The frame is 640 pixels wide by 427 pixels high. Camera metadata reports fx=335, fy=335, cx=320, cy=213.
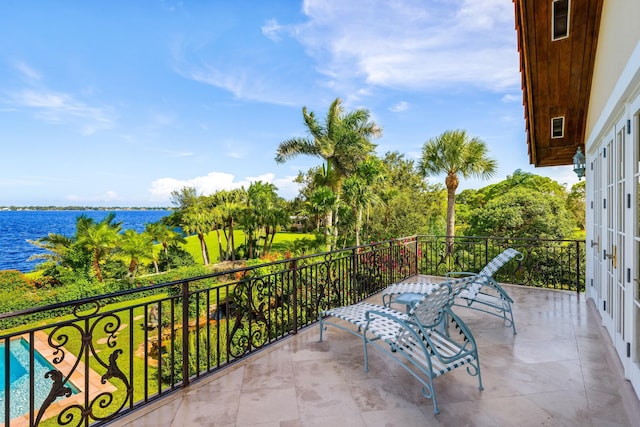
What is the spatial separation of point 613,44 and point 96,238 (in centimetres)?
2147

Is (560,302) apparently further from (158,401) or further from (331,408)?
(158,401)

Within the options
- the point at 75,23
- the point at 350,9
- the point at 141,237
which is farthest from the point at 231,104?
the point at 350,9

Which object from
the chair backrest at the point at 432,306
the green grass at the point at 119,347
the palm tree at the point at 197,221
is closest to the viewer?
the chair backrest at the point at 432,306

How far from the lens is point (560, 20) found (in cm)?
364

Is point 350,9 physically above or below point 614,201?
above

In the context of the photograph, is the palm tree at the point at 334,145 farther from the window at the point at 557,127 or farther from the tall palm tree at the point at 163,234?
the window at the point at 557,127

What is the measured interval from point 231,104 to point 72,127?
20.7 m

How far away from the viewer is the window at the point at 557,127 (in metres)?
→ 5.27

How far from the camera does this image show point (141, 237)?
65.2 feet

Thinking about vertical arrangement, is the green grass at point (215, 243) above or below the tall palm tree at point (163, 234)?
below

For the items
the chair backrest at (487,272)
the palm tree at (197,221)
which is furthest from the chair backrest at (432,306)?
the palm tree at (197,221)

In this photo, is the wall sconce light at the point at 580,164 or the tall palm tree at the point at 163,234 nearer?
the wall sconce light at the point at 580,164

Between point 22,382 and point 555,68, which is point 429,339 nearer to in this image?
point 555,68

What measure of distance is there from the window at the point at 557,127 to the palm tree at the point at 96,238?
2061cm
